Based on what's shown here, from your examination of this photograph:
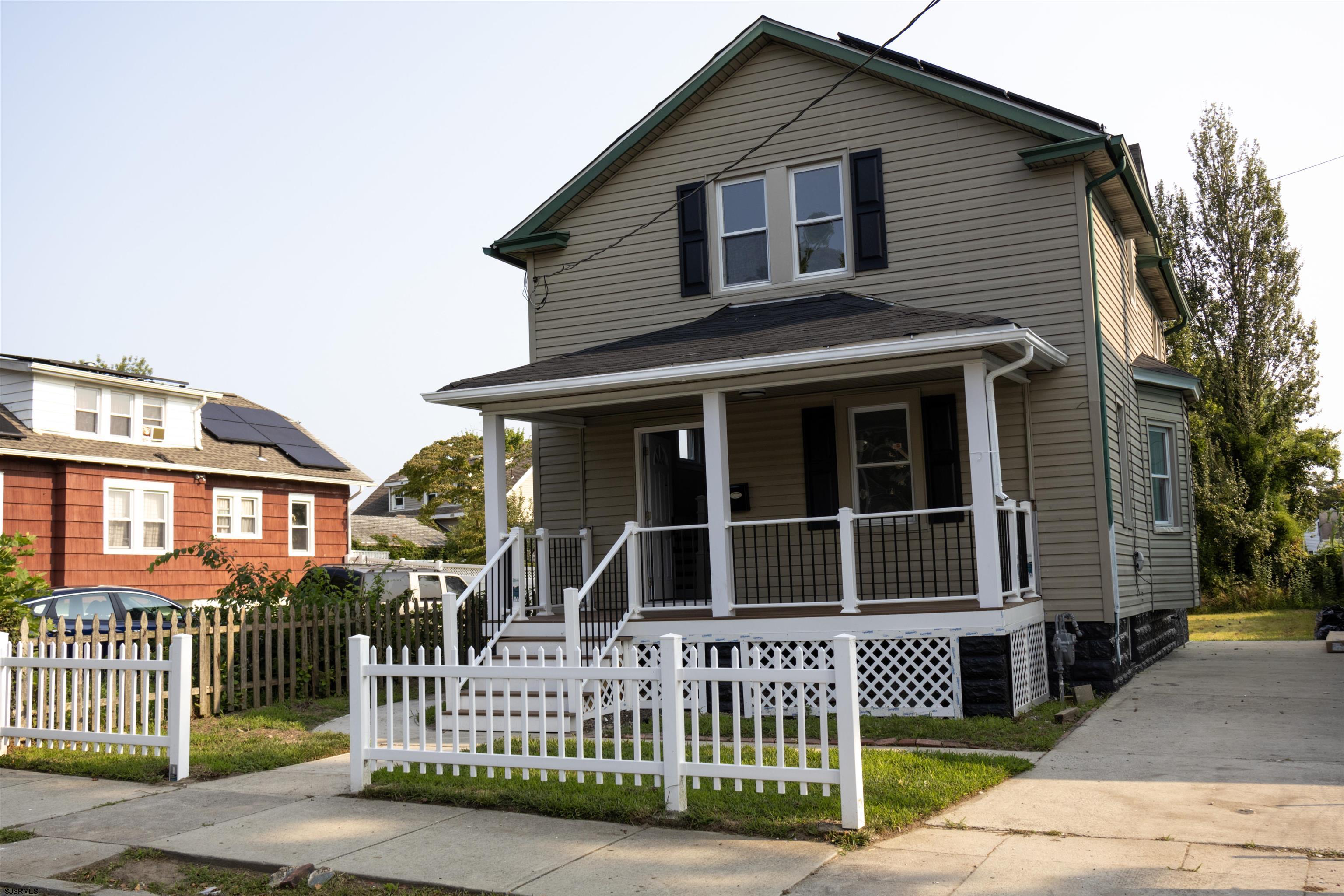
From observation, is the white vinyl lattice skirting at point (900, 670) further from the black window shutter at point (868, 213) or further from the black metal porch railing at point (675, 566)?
the black window shutter at point (868, 213)

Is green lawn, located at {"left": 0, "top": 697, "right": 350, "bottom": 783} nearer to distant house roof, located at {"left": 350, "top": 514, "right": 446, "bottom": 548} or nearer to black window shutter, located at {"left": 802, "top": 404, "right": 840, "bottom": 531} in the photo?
black window shutter, located at {"left": 802, "top": 404, "right": 840, "bottom": 531}

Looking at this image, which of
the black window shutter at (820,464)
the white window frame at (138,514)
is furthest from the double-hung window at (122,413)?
the black window shutter at (820,464)

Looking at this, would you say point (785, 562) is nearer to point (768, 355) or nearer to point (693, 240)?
point (768, 355)

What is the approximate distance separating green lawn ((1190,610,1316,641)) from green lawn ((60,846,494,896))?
17.1 metres

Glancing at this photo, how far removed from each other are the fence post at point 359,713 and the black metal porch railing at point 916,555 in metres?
6.00

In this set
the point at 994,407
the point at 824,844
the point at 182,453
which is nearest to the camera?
the point at 824,844

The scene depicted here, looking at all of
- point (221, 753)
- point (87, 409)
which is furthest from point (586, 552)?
point (87, 409)

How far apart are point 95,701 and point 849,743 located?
647 cm

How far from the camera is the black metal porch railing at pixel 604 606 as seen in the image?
1171cm

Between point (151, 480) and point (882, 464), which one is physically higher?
point (151, 480)

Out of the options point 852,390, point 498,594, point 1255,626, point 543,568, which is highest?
point 852,390

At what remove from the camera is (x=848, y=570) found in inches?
431

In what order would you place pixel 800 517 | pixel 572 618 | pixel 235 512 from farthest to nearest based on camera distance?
pixel 235 512 → pixel 800 517 → pixel 572 618

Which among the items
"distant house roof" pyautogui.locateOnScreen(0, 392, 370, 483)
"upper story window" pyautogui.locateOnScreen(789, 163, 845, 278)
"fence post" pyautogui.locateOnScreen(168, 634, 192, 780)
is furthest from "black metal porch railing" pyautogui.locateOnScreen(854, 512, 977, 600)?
"distant house roof" pyautogui.locateOnScreen(0, 392, 370, 483)
